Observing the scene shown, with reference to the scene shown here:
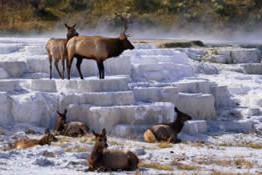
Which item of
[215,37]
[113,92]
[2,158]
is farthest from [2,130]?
[215,37]

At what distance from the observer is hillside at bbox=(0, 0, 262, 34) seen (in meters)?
46.7

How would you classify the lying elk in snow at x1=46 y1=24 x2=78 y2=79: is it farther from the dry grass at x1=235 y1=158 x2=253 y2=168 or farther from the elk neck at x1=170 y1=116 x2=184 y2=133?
the dry grass at x1=235 y1=158 x2=253 y2=168

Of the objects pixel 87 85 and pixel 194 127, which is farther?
pixel 194 127

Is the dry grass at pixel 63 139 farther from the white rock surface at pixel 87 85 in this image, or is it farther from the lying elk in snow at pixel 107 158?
the lying elk in snow at pixel 107 158

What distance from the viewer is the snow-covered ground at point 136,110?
8.17 m

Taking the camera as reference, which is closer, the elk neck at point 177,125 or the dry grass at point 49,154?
the dry grass at point 49,154

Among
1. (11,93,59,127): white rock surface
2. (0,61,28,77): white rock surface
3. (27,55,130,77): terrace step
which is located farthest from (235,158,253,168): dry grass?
(0,61,28,77): white rock surface

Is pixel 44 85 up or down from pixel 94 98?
up

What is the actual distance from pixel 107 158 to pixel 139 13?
42389 millimetres

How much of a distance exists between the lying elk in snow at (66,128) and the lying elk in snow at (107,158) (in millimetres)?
3942

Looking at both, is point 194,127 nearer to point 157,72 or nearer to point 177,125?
point 177,125

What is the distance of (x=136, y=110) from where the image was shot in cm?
1244

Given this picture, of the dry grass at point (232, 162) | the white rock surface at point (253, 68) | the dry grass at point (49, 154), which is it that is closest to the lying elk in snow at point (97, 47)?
the dry grass at point (232, 162)

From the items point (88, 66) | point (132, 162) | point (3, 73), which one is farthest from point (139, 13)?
point (132, 162)
